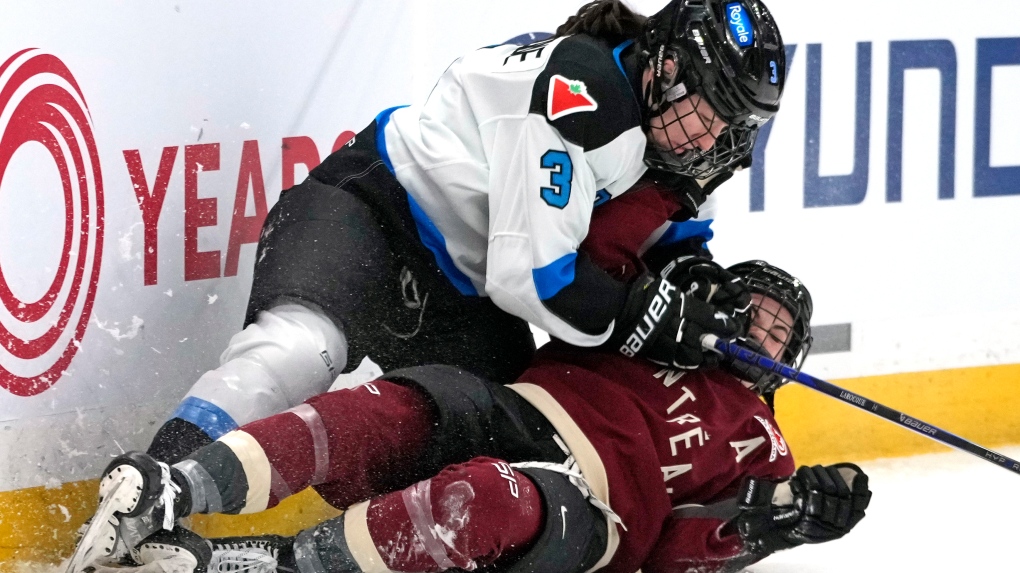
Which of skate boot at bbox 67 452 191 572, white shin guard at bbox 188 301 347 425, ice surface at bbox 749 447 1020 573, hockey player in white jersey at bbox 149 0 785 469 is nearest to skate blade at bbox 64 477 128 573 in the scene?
skate boot at bbox 67 452 191 572

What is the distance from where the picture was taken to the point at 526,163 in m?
2.23

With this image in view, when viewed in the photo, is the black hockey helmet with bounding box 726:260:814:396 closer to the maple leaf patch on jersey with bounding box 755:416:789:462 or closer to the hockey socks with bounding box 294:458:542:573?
the maple leaf patch on jersey with bounding box 755:416:789:462

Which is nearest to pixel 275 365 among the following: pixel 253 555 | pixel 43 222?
pixel 253 555

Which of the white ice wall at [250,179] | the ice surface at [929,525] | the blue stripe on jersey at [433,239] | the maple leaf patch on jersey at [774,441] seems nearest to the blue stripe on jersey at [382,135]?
the blue stripe on jersey at [433,239]

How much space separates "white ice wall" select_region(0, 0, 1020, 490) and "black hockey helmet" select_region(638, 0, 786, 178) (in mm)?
772

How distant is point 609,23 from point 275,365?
864 mm

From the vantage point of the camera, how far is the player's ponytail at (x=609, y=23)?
2.38 m

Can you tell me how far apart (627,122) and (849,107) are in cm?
136

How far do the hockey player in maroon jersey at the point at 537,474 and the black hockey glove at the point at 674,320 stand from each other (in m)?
0.04

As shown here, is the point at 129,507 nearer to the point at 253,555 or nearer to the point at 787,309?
the point at 253,555

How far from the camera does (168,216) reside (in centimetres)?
251

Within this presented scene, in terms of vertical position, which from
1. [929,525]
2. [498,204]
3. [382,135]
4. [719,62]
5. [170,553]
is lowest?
[929,525]

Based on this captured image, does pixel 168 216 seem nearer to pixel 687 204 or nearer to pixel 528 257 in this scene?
pixel 528 257

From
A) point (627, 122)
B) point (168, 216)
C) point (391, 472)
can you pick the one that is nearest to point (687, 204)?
point (627, 122)
